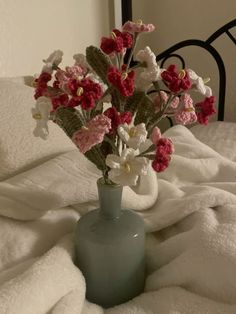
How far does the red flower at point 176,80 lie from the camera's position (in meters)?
0.63

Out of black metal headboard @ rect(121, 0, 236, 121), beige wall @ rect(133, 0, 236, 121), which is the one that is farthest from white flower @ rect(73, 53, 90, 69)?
beige wall @ rect(133, 0, 236, 121)

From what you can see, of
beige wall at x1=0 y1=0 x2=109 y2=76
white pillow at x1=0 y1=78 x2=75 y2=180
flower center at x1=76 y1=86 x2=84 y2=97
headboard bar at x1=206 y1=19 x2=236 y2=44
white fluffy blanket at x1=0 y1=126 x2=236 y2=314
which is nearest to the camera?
flower center at x1=76 y1=86 x2=84 y2=97

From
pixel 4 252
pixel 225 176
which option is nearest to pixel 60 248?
pixel 4 252

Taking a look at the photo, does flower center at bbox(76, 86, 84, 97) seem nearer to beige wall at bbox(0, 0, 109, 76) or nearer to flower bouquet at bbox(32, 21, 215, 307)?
flower bouquet at bbox(32, 21, 215, 307)

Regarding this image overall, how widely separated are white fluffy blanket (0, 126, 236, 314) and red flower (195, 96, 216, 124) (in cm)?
22

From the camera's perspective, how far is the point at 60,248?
746 mm

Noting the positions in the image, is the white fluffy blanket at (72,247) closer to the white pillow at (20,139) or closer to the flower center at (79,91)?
the white pillow at (20,139)

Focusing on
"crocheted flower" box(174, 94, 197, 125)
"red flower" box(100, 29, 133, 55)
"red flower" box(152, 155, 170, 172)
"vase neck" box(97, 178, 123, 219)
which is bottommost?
"vase neck" box(97, 178, 123, 219)

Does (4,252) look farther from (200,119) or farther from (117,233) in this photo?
(200,119)

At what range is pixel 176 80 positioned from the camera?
63 centimetres

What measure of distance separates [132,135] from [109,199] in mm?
160

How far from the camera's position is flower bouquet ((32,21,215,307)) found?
1.98ft

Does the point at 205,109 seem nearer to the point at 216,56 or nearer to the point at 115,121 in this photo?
the point at 115,121

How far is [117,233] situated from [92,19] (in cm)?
118
